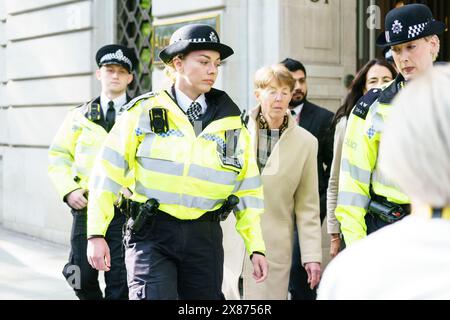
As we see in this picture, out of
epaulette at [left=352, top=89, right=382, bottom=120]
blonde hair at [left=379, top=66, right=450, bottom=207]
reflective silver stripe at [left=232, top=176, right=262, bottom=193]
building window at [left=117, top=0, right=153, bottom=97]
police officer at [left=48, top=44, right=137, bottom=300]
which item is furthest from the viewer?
building window at [left=117, top=0, right=153, bottom=97]

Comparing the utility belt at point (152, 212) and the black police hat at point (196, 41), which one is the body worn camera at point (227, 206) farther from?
the black police hat at point (196, 41)

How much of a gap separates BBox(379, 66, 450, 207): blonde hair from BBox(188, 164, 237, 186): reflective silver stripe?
255 cm

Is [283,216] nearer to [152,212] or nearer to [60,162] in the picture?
[152,212]

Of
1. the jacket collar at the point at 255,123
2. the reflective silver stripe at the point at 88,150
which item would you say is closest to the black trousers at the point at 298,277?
the jacket collar at the point at 255,123

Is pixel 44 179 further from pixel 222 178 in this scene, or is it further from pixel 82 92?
pixel 222 178

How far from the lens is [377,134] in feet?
13.9

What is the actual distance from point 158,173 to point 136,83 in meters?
6.21

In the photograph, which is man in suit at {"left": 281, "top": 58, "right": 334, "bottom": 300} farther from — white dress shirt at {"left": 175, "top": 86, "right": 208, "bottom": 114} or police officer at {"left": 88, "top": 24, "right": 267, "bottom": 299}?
white dress shirt at {"left": 175, "top": 86, "right": 208, "bottom": 114}

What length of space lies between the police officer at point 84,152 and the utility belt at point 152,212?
1618mm

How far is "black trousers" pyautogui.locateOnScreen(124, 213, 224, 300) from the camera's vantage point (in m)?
4.25

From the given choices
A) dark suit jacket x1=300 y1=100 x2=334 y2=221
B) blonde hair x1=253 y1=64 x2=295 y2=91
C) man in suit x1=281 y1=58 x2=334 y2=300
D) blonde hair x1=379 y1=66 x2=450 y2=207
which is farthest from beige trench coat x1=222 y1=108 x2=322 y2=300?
blonde hair x1=379 y1=66 x2=450 y2=207

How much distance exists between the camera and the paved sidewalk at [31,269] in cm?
786

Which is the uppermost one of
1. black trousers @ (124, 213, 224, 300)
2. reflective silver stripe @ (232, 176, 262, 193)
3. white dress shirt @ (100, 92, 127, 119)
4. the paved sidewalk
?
white dress shirt @ (100, 92, 127, 119)
